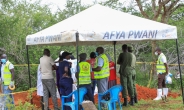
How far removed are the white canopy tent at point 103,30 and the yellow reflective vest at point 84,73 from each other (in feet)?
2.52

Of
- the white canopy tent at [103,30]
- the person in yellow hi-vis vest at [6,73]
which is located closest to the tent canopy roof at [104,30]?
the white canopy tent at [103,30]

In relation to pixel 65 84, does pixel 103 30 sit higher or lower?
higher

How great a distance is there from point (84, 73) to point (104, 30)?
1.26 m

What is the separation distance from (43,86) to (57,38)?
1.81m

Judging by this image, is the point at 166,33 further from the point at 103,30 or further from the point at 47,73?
the point at 47,73

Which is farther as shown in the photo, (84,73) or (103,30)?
(84,73)

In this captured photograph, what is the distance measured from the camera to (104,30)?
8.09m

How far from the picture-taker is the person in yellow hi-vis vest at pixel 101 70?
30.4ft

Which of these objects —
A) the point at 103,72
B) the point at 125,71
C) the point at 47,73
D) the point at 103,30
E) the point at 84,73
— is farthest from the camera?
the point at 125,71

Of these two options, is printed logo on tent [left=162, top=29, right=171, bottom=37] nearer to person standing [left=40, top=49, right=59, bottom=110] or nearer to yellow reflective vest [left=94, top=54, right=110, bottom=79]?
yellow reflective vest [left=94, top=54, right=110, bottom=79]

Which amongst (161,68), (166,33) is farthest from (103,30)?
(161,68)

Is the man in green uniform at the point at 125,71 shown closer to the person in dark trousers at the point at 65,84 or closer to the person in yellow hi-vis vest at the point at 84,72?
the person in yellow hi-vis vest at the point at 84,72

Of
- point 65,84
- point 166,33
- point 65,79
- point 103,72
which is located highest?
point 166,33

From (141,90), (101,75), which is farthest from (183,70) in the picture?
(101,75)
